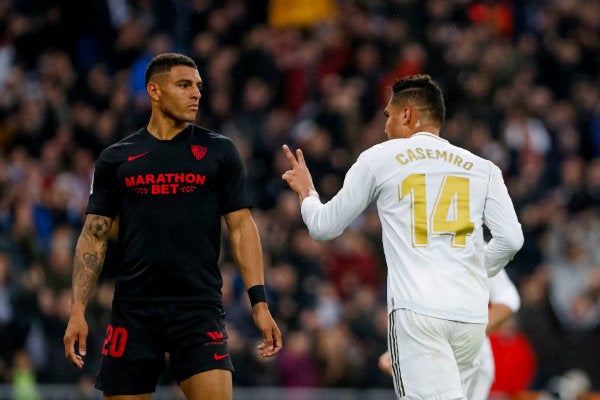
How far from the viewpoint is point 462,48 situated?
58.1 ft

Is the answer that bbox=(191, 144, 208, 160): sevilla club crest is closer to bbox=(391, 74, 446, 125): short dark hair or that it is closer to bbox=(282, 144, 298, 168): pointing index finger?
bbox=(282, 144, 298, 168): pointing index finger

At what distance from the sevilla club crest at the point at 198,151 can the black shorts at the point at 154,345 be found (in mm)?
862

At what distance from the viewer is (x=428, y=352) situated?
6.81m

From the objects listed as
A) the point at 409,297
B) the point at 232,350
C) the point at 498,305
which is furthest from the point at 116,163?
the point at 232,350

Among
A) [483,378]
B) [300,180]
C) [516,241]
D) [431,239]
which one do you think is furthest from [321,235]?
[483,378]

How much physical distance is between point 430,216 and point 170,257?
4.92 ft

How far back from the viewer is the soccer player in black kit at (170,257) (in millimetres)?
7273

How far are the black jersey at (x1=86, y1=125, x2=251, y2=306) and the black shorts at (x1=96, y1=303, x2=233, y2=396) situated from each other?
91 millimetres

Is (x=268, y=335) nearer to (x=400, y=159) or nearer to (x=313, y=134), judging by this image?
(x=400, y=159)

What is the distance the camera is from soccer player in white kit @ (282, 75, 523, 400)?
22.5 ft

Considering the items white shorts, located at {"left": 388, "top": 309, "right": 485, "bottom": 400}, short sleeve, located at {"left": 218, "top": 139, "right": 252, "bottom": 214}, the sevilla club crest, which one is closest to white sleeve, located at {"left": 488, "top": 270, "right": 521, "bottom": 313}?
white shorts, located at {"left": 388, "top": 309, "right": 485, "bottom": 400}

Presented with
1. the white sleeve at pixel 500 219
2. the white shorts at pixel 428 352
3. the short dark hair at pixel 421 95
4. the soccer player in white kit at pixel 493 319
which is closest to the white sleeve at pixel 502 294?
the soccer player in white kit at pixel 493 319

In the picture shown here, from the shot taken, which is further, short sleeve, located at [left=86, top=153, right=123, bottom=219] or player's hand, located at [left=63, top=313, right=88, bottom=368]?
short sleeve, located at [left=86, top=153, right=123, bottom=219]

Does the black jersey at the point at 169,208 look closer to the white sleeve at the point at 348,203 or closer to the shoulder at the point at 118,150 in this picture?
the shoulder at the point at 118,150
